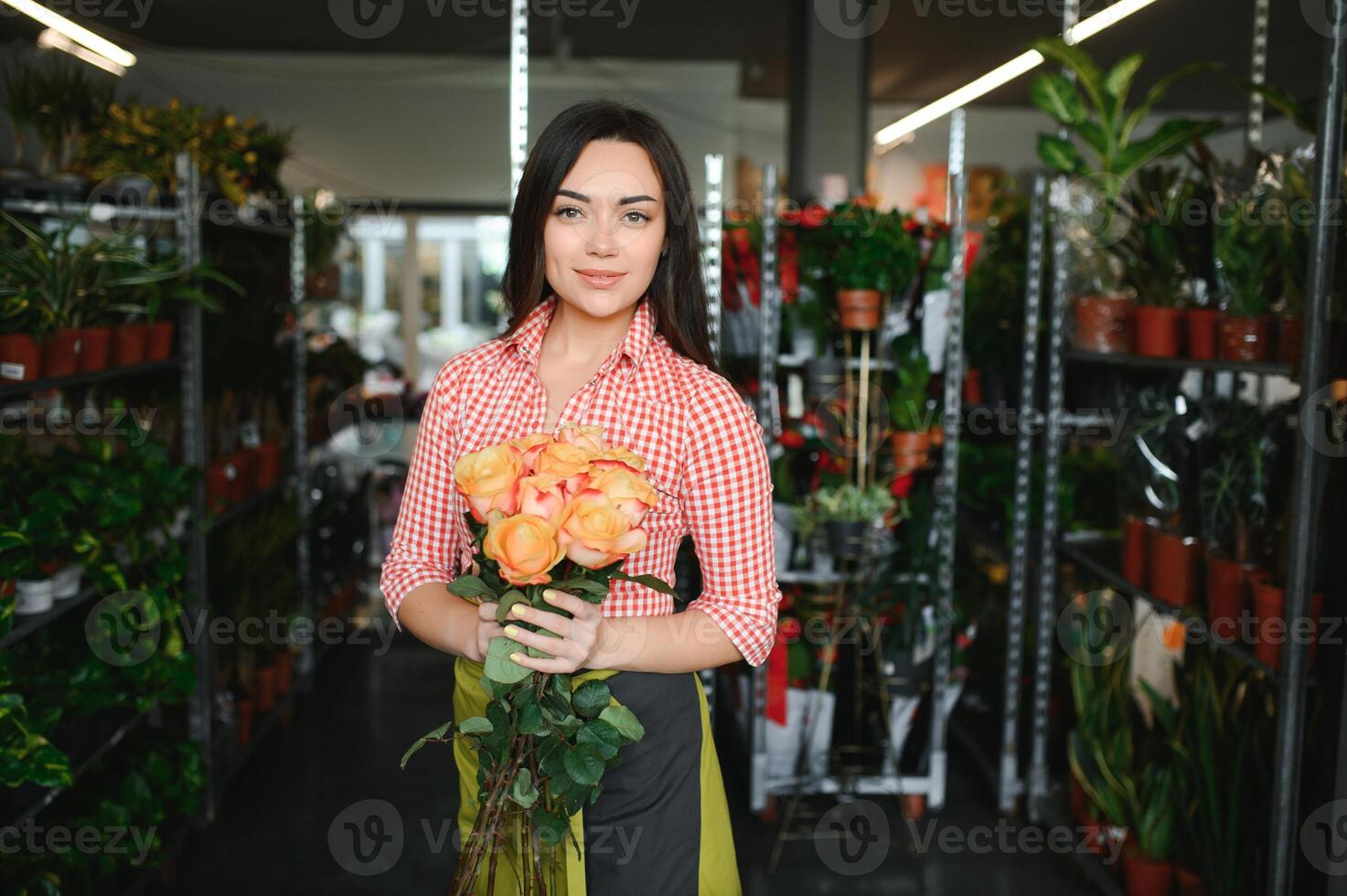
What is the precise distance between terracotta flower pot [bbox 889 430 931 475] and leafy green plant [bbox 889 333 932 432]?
0.03 metres

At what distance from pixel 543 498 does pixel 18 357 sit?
176cm

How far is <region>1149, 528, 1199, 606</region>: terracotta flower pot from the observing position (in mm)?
2732

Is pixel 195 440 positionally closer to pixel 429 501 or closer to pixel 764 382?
pixel 764 382

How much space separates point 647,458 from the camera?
1499 mm

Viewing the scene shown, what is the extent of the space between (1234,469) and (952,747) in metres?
2.12

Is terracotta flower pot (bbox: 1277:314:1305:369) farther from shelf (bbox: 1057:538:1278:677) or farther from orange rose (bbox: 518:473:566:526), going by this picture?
orange rose (bbox: 518:473:566:526)

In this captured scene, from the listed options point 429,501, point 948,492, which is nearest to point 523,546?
point 429,501

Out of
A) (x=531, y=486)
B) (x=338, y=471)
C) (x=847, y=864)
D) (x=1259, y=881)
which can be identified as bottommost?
(x=847, y=864)

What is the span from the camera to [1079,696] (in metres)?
3.26

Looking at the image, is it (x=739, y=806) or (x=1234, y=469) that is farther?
(x=739, y=806)

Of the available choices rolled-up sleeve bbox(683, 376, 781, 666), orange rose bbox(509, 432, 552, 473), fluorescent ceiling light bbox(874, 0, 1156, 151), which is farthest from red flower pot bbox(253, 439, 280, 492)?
fluorescent ceiling light bbox(874, 0, 1156, 151)

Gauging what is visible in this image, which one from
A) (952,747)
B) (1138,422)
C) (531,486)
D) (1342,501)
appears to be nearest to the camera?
(531,486)

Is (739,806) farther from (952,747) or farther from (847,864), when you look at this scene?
(952,747)

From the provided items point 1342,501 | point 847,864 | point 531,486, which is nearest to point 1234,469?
point 1342,501
